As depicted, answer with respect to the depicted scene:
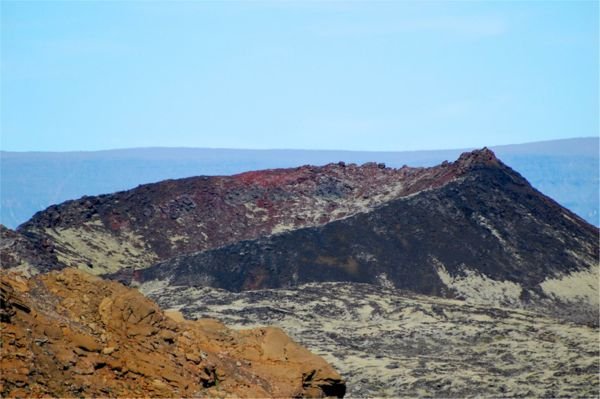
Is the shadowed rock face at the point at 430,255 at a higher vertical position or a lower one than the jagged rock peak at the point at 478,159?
lower

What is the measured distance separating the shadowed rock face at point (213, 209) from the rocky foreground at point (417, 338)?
1478cm

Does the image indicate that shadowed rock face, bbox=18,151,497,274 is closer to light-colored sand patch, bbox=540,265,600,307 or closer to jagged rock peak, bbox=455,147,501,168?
jagged rock peak, bbox=455,147,501,168

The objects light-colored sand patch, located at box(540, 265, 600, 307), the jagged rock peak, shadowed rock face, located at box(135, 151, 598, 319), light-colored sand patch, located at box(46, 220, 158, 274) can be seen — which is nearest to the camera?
light-colored sand patch, located at box(540, 265, 600, 307)

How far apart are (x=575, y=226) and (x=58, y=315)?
208 ft

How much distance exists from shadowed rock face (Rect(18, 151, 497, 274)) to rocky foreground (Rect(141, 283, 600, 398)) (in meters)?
14.8

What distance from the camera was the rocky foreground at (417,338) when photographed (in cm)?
4059

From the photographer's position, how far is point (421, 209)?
76062 millimetres

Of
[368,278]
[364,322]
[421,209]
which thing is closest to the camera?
[364,322]

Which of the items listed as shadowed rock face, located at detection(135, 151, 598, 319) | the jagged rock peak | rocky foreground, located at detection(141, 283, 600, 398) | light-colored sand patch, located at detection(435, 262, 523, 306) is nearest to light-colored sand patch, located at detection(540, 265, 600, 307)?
shadowed rock face, located at detection(135, 151, 598, 319)

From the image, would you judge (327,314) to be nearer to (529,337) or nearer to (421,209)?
(529,337)

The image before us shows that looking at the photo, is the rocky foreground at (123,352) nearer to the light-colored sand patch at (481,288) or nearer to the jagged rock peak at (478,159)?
the light-colored sand patch at (481,288)

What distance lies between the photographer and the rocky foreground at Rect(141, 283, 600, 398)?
133 ft

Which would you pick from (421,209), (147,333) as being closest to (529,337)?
(421,209)

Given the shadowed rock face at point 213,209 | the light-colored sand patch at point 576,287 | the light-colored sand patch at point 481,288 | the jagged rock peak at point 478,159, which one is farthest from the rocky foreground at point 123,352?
the jagged rock peak at point 478,159
